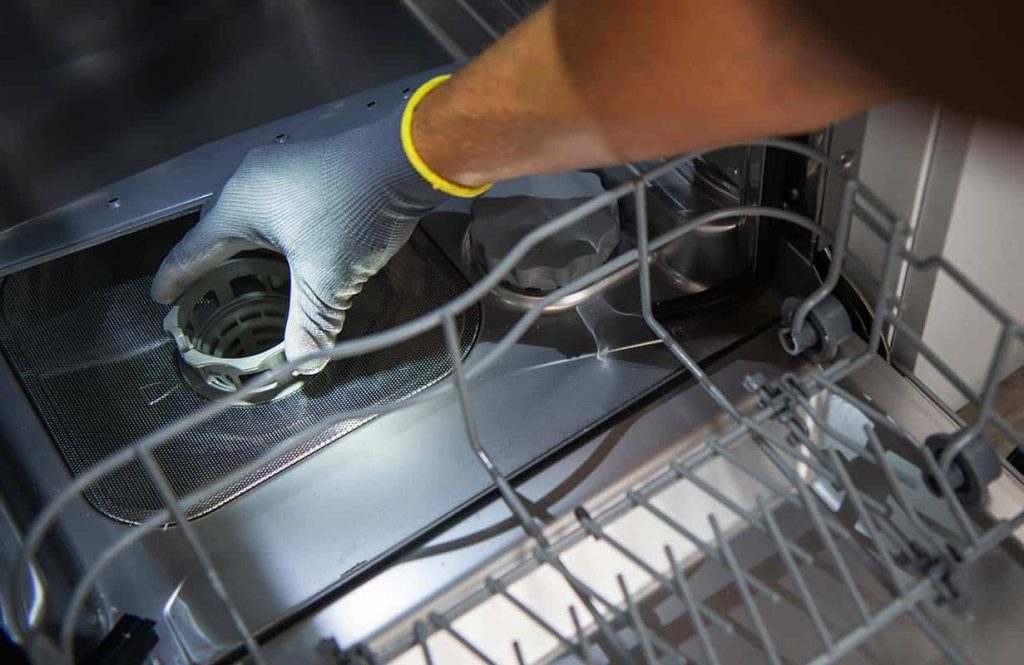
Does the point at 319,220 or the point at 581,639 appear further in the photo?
the point at 319,220

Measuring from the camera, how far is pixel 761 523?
59cm

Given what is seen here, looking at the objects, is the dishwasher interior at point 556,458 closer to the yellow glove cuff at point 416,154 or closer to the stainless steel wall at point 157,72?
the yellow glove cuff at point 416,154

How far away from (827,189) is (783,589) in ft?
0.86

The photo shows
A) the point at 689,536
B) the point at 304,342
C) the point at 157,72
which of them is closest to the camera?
the point at 689,536

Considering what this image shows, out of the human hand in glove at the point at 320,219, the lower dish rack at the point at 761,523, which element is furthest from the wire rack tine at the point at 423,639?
the human hand in glove at the point at 320,219

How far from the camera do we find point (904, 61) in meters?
0.39

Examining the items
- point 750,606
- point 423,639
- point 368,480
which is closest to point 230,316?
point 368,480

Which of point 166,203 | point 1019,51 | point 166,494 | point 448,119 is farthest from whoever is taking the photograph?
point 166,203

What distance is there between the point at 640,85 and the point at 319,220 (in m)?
0.31

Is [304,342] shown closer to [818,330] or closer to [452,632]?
[452,632]

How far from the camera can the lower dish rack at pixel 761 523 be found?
54cm

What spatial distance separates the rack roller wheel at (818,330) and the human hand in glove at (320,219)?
0.72 ft

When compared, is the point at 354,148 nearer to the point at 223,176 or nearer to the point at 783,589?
the point at 223,176

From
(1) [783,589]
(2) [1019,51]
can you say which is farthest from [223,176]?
(2) [1019,51]
